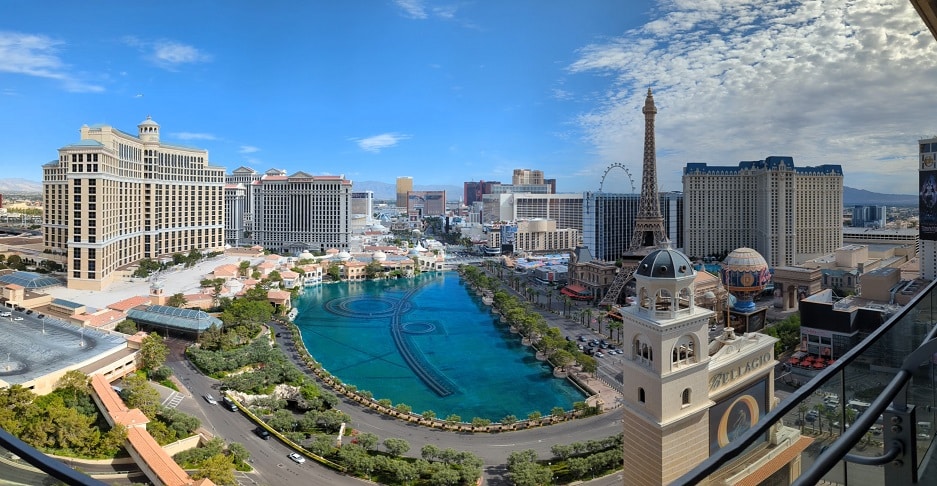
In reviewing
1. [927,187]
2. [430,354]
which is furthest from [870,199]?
[430,354]

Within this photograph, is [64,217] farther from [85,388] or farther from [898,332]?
[898,332]

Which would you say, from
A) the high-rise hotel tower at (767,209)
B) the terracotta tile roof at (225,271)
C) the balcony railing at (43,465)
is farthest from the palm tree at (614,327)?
the balcony railing at (43,465)

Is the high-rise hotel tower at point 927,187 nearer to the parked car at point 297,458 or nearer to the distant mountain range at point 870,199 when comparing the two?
the parked car at point 297,458

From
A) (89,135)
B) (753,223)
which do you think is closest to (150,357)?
(89,135)

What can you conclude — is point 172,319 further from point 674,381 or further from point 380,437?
point 674,381

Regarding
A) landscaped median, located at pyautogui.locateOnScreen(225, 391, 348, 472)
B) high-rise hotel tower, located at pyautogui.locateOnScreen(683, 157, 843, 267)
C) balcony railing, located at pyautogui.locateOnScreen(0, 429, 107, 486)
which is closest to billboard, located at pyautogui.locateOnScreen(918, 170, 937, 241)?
high-rise hotel tower, located at pyautogui.locateOnScreen(683, 157, 843, 267)

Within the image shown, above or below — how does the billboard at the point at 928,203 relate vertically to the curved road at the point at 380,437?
above
